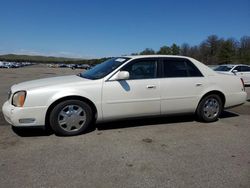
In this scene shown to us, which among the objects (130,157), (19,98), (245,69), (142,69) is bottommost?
(130,157)

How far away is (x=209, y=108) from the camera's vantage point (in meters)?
5.75

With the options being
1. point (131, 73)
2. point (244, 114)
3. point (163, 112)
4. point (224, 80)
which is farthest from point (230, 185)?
point (244, 114)

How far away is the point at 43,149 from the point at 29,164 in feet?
1.82

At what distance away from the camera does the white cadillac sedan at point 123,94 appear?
14.7 feet

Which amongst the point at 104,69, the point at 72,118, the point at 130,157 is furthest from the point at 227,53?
the point at 130,157

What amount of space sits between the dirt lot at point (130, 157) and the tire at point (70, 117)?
0.18 meters

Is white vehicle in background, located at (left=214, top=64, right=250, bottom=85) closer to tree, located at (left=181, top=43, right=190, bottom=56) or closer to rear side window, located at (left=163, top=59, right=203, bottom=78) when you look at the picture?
rear side window, located at (left=163, top=59, right=203, bottom=78)

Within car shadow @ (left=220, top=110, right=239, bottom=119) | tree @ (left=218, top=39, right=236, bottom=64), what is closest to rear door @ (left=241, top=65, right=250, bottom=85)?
car shadow @ (left=220, top=110, right=239, bottom=119)

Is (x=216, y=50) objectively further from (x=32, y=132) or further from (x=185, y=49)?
(x=32, y=132)

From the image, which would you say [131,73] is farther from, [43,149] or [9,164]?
[9,164]

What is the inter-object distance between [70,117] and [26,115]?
0.76 meters

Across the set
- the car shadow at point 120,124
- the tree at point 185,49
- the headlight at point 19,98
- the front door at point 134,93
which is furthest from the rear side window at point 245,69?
the tree at point 185,49

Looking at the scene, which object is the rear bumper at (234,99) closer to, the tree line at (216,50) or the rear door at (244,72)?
the rear door at (244,72)

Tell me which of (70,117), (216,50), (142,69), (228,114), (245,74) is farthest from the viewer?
(216,50)
